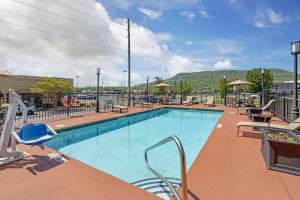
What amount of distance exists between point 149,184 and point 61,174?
4.61 feet

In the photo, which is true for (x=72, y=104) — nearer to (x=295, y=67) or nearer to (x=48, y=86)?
(x=295, y=67)

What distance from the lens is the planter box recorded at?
287 cm

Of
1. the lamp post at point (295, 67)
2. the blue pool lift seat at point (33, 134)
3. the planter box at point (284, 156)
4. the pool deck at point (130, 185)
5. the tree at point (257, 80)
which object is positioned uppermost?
the tree at point (257, 80)

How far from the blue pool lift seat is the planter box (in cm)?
381

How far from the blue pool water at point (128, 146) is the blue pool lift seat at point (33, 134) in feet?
3.70

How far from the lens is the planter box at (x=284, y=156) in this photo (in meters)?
2.87

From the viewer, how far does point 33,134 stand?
3.65 meters

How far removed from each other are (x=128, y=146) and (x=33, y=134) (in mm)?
2597

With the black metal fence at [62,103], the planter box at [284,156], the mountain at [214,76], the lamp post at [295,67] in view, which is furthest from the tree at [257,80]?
the planter box at [284,156]

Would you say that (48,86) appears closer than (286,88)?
Yes

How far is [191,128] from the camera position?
8047 mm

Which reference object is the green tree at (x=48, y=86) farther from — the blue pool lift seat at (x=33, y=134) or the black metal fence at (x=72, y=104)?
the blue pool lift seat at (x=33, y=134)

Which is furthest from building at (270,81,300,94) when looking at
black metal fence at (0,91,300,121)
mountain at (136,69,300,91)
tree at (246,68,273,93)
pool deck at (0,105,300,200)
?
mountain at (136,69,300,91)

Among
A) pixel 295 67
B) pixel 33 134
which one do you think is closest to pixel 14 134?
pixel 33 134
